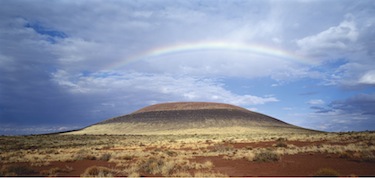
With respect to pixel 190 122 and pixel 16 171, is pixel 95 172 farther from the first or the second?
pixel 190 122

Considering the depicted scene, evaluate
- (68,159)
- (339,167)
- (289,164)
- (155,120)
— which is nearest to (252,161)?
(289,164)

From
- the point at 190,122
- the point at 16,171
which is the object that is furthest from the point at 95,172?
the point at 190,122

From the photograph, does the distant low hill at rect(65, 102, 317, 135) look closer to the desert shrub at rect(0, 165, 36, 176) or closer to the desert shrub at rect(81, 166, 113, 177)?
the desert shrub at rect(0, 165, 36, 176)

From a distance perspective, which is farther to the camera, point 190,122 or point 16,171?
point 190,122

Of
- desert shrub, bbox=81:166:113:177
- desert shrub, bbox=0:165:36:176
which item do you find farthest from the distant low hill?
desert shrub, bbox=81:166:113:177

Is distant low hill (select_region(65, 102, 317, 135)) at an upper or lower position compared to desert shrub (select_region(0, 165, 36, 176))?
upper

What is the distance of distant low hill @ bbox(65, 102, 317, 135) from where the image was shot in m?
121

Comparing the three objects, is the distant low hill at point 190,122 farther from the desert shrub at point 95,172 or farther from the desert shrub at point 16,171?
the desert shrub at point 95,172

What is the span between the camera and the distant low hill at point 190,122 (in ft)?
397

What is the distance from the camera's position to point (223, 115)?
485ft

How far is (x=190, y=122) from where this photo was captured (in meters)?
137

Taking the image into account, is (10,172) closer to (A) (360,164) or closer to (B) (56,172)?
(B) (56,172)

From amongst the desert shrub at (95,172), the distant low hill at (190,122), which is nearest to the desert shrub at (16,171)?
the desert shrub at (95,172)

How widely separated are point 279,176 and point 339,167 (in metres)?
5.21
